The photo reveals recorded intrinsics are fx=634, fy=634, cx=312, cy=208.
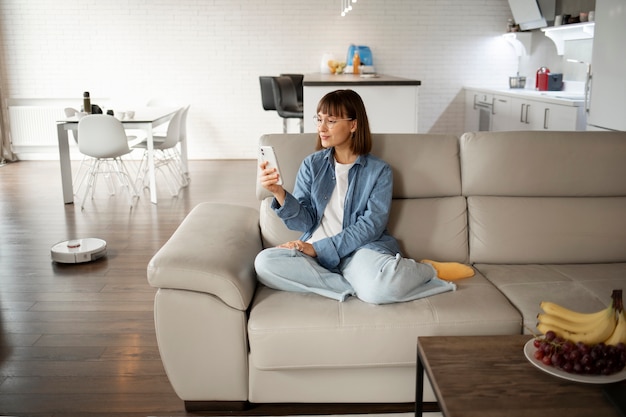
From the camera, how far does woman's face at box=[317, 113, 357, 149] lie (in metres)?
2.41

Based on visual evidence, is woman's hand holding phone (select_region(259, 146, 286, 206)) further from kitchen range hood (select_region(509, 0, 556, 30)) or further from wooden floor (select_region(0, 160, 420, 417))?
kitchen range hood (select_region(509, 0, 556, 30))

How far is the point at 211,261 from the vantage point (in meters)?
2.10

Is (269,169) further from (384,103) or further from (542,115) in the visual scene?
(542,115)

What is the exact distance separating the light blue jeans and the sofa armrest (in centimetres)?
10

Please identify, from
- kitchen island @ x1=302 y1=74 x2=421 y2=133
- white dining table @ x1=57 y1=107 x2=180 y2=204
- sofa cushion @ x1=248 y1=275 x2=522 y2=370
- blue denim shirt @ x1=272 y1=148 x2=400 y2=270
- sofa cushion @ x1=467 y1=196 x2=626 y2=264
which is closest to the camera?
sofa cushion @ x1=248 y1=275 x2=522 y2=370

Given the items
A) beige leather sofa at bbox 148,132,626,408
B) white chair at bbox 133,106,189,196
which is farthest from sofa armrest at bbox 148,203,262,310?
white chair at bbox 133,106,189,196

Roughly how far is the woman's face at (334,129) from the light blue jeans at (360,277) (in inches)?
17.9

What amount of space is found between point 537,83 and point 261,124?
10.9 ft

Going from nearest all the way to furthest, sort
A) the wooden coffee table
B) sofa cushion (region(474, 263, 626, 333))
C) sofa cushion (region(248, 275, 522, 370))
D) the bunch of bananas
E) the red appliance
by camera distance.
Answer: the wooden coffee table → the bunch of bananas → sofa cushion (region(248, 275, 522, 370)) → sofa cushion (region(474, 263, 626, 333)) → the red appliance

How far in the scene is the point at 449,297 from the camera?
2.14 m

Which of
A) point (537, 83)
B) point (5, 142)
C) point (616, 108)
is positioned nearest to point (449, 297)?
point (616, 108)

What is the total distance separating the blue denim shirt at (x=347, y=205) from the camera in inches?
92.7

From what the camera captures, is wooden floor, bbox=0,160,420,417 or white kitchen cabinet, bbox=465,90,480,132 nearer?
wooden floor, bbox=0,160,420,417

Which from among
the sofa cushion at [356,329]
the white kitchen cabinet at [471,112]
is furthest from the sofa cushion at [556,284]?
the white kitchen cabinet at [471,112]
